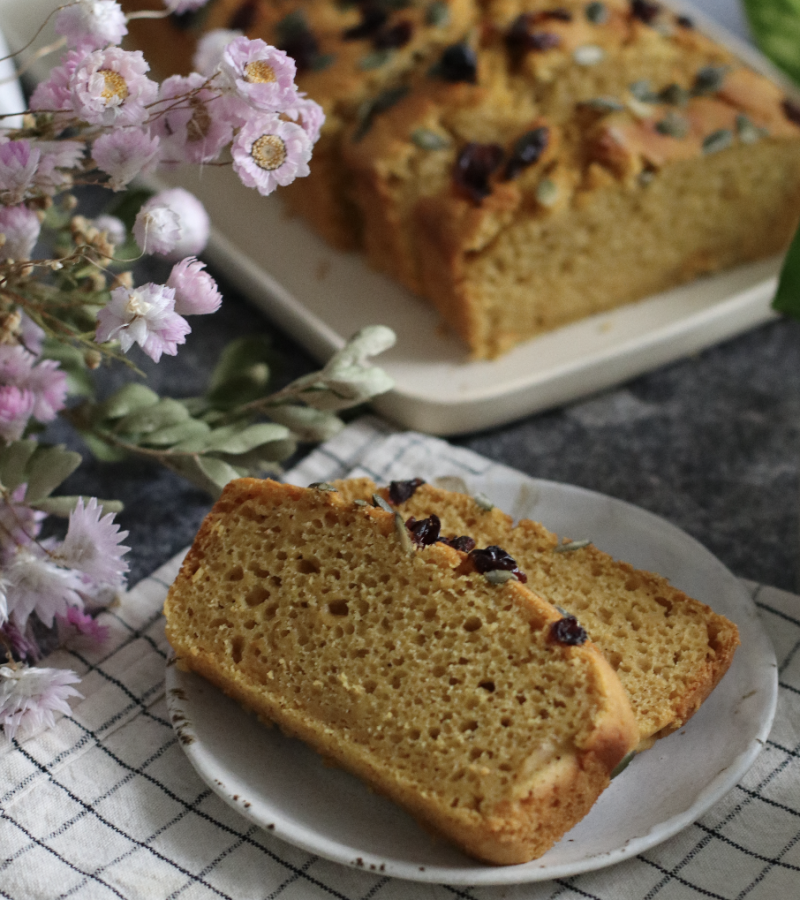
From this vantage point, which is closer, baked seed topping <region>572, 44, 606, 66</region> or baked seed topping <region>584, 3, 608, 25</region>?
baked seed topping <region>572, 44, 606, 66</region>

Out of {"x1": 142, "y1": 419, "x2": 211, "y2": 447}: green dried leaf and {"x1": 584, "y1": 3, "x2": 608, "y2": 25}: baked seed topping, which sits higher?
{"x1": 584, "y1": 3, "x2": 608, "y2": 25}: baked seed topping

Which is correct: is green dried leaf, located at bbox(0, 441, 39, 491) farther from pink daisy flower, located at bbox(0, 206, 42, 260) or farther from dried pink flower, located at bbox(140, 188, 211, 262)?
dried pink flower, located at bbox(140, 188, 211, 262)

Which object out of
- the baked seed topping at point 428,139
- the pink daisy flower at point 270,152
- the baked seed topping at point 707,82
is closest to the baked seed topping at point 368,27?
the baked seed topping at point 428,139

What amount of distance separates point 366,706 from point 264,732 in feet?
0.73

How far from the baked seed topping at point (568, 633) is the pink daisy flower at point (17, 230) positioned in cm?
97

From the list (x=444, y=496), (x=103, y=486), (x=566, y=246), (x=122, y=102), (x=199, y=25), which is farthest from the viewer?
(x=199, y=25)

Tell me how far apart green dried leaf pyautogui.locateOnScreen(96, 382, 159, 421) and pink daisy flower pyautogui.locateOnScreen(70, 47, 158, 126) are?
706 millimetres

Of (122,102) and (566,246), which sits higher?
(122,102)

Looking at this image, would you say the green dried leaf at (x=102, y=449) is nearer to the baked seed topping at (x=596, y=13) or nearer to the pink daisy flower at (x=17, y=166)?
the pink daisy flower at (x=17, y=166)

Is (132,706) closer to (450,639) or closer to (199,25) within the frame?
(450,639)

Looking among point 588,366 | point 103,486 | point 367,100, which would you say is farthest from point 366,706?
point 367,100

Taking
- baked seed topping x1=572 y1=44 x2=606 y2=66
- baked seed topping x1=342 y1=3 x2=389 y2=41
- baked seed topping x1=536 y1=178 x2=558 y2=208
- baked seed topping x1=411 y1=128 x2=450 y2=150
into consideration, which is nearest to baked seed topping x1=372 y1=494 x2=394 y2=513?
baked seed topping x1=536 y1=178 x2=558 y2=208

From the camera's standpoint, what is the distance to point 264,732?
164cm

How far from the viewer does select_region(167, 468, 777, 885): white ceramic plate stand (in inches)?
56.1
